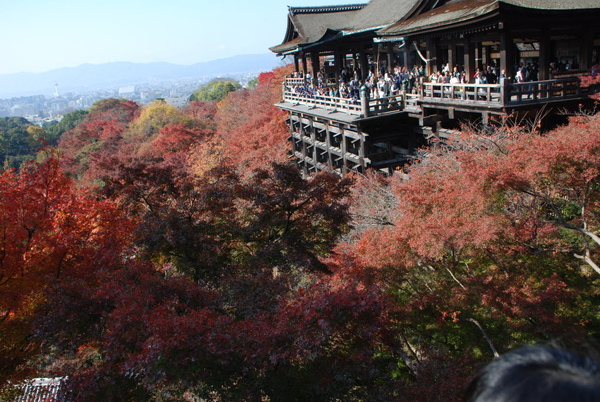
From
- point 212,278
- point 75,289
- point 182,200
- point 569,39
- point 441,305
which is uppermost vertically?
point 569,39

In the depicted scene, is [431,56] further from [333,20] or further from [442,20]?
[333,20]

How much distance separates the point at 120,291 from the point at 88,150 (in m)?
40.4

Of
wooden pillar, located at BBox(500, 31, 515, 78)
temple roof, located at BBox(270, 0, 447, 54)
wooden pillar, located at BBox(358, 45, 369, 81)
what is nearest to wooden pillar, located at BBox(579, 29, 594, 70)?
wooden pillar, located at BBox(500, 31, 515, 78)

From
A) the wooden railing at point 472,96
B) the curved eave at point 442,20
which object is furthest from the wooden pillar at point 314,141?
the curved eave at point 442,20

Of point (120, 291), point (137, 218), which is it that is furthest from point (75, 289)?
point (137, 218)

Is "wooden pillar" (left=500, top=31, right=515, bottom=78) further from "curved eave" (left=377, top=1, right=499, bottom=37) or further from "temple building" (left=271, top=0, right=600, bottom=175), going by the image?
"curved eave" (left=377, top=1, right=499, bottom=37)

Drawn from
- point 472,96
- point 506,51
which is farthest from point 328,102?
point 506,51

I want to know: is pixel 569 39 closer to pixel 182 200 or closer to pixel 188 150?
pixel 182 200

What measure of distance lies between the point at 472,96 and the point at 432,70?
11.4 feet

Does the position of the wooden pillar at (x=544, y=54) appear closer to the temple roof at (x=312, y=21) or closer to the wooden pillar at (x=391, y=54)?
the wooden pillar at (x=391, y=54)

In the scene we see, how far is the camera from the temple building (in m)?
13.1

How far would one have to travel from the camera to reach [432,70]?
17.7 metres

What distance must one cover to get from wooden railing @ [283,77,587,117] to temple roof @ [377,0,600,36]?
191 centimetres

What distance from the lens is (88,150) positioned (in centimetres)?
4428
